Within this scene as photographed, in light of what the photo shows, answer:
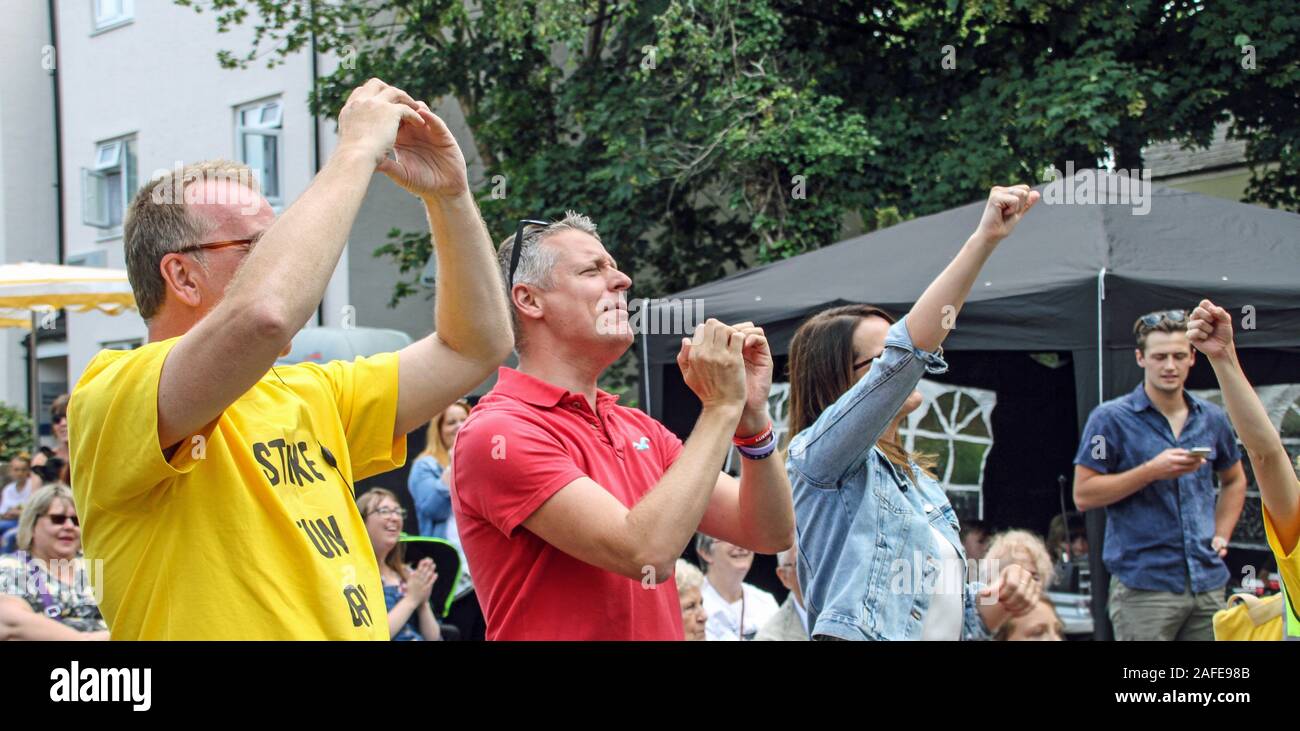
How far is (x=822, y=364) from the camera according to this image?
2.91m

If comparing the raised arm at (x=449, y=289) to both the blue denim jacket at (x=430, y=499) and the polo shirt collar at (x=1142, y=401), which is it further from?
the blue denim jacket at (x=430, y=499)

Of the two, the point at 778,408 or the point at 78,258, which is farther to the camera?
the point at 78,258

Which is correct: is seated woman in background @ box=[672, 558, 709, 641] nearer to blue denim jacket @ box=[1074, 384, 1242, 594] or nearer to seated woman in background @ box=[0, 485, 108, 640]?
blue denim jacket @ box=[1074, 384, 1242, 594]

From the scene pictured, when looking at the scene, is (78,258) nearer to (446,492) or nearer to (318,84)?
(318,84)

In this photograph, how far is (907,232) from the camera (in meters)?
7.00

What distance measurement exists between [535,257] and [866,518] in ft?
2.80

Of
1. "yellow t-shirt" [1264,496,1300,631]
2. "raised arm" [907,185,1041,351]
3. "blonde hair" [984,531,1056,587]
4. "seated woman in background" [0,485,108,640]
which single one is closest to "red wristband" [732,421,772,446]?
"raised arm" [907,185,1041,351]

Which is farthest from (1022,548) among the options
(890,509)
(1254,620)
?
(890,509)

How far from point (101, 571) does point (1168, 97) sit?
11.3 metres

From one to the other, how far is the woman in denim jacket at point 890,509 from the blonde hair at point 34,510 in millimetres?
3616

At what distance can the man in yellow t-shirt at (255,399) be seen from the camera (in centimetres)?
154

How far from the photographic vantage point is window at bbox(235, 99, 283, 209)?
1708 centimetres

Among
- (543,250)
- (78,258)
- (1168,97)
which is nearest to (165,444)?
(543,250)

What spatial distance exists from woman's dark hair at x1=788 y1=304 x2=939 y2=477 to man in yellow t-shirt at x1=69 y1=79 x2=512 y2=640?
1.06m
